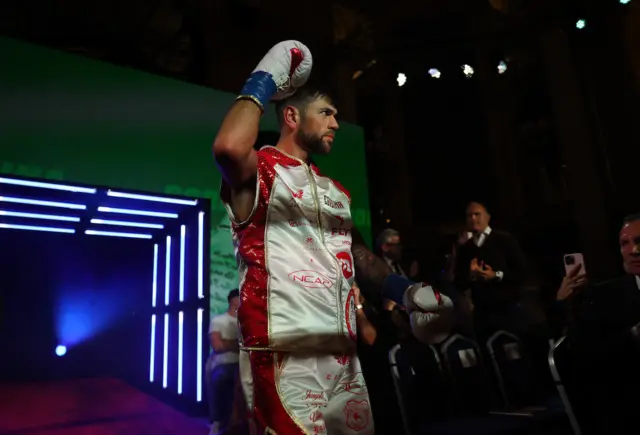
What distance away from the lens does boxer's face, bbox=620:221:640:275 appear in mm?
2521

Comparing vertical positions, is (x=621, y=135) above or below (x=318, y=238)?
above

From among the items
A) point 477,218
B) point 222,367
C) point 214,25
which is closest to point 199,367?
point 222,367

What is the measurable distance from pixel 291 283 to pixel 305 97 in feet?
2.03

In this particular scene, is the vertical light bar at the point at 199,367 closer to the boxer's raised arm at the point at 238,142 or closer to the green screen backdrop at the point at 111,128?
the green screen backdrop at the point at 111,128

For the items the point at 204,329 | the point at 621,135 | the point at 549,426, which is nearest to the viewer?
the point at 549,426

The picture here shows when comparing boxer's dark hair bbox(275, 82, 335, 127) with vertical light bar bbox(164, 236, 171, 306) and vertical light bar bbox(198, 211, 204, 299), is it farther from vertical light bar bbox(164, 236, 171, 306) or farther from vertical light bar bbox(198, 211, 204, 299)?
vertical light bar bbox(164, 236, 171, 306)

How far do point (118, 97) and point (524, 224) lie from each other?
6156mm

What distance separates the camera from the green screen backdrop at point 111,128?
3.57 metres

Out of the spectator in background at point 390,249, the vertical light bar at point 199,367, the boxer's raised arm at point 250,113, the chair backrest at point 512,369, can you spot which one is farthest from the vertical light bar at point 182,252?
the boxer's raised arm at point 250,113

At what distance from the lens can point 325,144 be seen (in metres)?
1.56

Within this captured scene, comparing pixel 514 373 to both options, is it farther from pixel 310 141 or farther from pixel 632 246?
pixel 310 141

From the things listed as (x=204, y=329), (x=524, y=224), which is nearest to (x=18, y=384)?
(x=204, y=329)

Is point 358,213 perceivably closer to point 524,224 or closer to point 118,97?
point 118,97

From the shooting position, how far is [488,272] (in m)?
3.93
